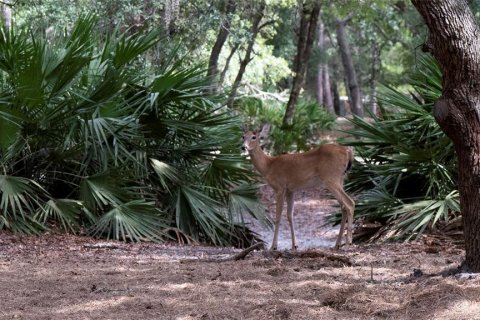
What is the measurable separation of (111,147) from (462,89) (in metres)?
5.56

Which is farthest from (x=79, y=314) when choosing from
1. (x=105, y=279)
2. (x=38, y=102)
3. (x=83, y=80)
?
(x=83, y=80)

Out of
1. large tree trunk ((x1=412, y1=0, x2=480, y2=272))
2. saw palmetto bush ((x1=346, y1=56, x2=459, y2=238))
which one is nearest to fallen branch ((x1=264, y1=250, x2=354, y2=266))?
large tree trunk ((x1=412, y1=0, x2=480, y2=272))

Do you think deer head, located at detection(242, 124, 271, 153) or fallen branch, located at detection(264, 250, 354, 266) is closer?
fallen branch, located at detection(264, 250, 354, 266)

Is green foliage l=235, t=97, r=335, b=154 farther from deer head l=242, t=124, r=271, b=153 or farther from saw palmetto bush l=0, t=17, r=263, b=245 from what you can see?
deer head l=242, t=124, r=271, b=153

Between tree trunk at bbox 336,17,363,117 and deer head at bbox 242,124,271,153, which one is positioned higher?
tree trunk at bbox 336,17,363,117

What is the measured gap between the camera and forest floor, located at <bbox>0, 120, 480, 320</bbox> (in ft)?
18.7

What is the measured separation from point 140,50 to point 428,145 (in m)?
3.99

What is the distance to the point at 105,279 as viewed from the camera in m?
6.94

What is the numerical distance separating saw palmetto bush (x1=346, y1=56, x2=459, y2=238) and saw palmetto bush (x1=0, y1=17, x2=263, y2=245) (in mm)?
1747

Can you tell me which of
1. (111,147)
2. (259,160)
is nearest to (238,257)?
(259,160)

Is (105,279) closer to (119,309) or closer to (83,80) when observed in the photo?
(119,309)

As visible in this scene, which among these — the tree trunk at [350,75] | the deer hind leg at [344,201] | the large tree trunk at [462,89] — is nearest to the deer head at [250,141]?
the deer hind leg at [344,201]

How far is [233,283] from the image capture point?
658 centimetres

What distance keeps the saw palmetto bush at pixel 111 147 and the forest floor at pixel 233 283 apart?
899 millimetres
